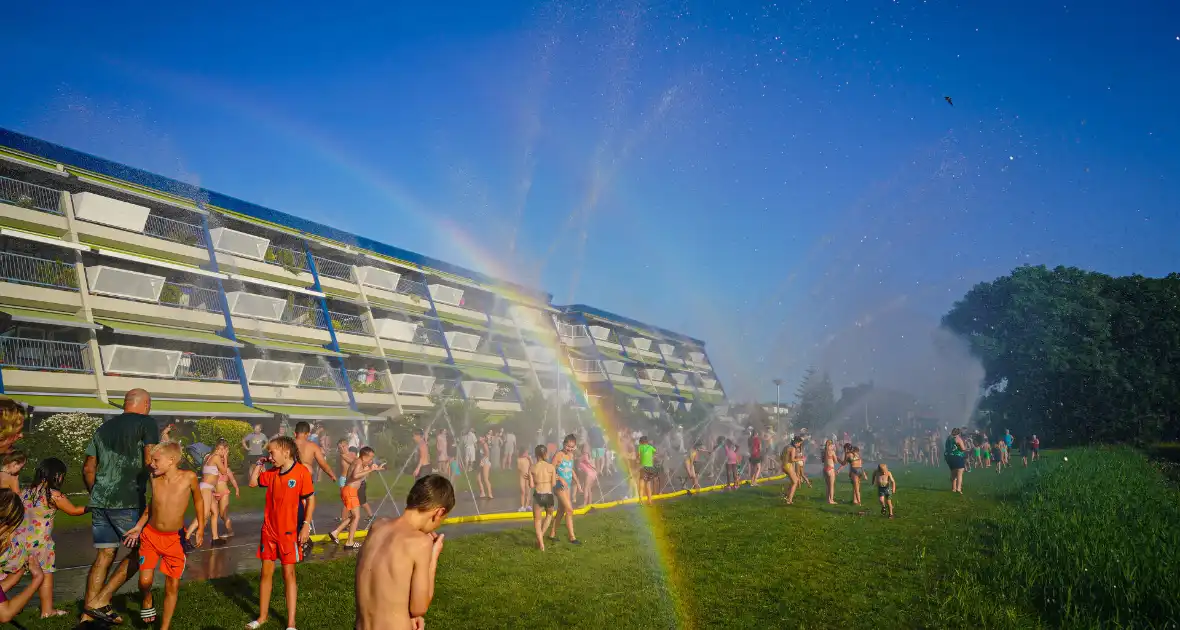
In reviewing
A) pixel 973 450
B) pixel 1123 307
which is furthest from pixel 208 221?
pixel 1123 307

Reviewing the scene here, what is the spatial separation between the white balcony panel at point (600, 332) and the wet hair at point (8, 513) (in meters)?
73.4

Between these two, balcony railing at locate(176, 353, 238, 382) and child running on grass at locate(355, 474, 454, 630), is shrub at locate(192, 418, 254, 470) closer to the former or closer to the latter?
balcony railing at locate(176, 353, 238, 382)

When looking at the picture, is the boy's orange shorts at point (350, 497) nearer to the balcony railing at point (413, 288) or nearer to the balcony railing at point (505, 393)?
the balcony railing at point (413, 288)

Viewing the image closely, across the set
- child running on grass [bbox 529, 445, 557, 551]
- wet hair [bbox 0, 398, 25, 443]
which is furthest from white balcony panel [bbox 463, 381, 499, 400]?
wet hair [bbox 0, 398, 25, 443]

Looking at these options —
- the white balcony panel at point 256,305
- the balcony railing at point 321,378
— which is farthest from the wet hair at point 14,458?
the balcony railing at point 321,378

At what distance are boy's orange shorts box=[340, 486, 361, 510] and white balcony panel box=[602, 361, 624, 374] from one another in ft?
209

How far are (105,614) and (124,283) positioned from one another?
114 feet

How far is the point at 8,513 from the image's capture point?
5.53 metres

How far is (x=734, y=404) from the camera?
313 ft

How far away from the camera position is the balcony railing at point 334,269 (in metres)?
50.7

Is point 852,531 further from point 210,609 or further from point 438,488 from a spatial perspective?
point 438,488

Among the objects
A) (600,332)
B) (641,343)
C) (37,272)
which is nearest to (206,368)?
(37,272)

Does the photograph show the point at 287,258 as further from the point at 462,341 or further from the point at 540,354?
the point at 540,354

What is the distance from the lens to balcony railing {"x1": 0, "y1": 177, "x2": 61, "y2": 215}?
32625 millimetres
